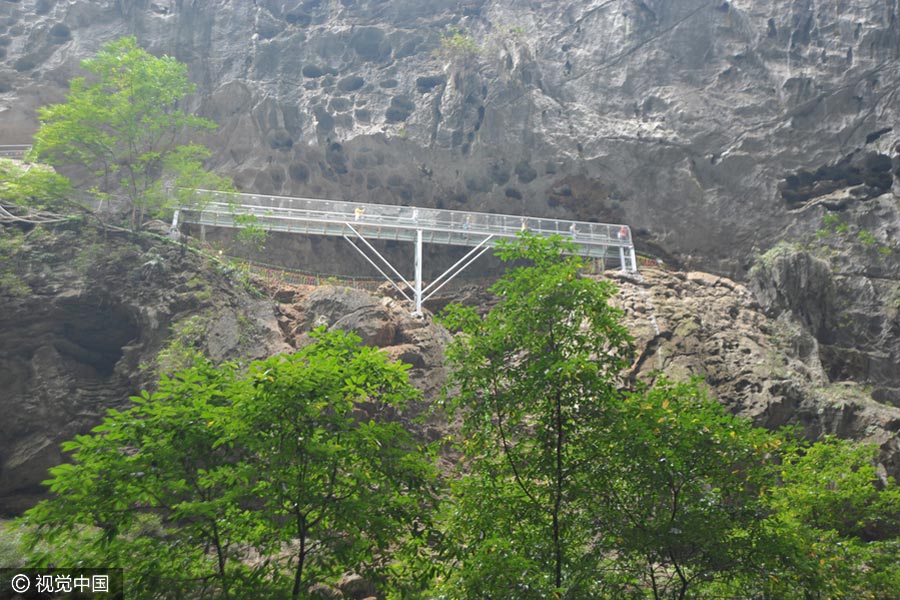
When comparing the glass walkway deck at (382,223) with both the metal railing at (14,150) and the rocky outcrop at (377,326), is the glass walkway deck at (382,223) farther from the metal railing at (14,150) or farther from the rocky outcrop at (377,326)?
the metal railing at (14,150)

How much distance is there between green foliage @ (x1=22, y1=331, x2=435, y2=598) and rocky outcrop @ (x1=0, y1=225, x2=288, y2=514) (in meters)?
10.7

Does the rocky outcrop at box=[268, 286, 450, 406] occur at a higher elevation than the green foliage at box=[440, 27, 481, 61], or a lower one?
lower

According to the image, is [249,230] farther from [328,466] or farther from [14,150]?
[328,466]

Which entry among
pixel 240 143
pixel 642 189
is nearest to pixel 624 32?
pixel 642 189

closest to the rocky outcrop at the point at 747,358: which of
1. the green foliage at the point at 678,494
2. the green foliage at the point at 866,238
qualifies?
the green foliage at the point at 866,238

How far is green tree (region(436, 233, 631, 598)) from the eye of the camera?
26.9ft

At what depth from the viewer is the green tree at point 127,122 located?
71.5 ft

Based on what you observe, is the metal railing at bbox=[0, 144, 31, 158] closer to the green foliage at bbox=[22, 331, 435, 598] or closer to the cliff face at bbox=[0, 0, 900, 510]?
the cliff face at bbox=[0, 0, 900, 510]

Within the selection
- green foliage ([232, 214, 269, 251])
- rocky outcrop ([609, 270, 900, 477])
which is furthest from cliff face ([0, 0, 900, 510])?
green foliage ([232, 214, 269, 251])

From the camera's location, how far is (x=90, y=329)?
19406mm

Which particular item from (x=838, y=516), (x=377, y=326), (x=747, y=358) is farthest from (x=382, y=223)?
(x=838, y=516)

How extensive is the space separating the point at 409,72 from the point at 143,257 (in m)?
17.3

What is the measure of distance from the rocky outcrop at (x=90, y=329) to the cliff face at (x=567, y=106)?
426 inches

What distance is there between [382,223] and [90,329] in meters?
10.6
